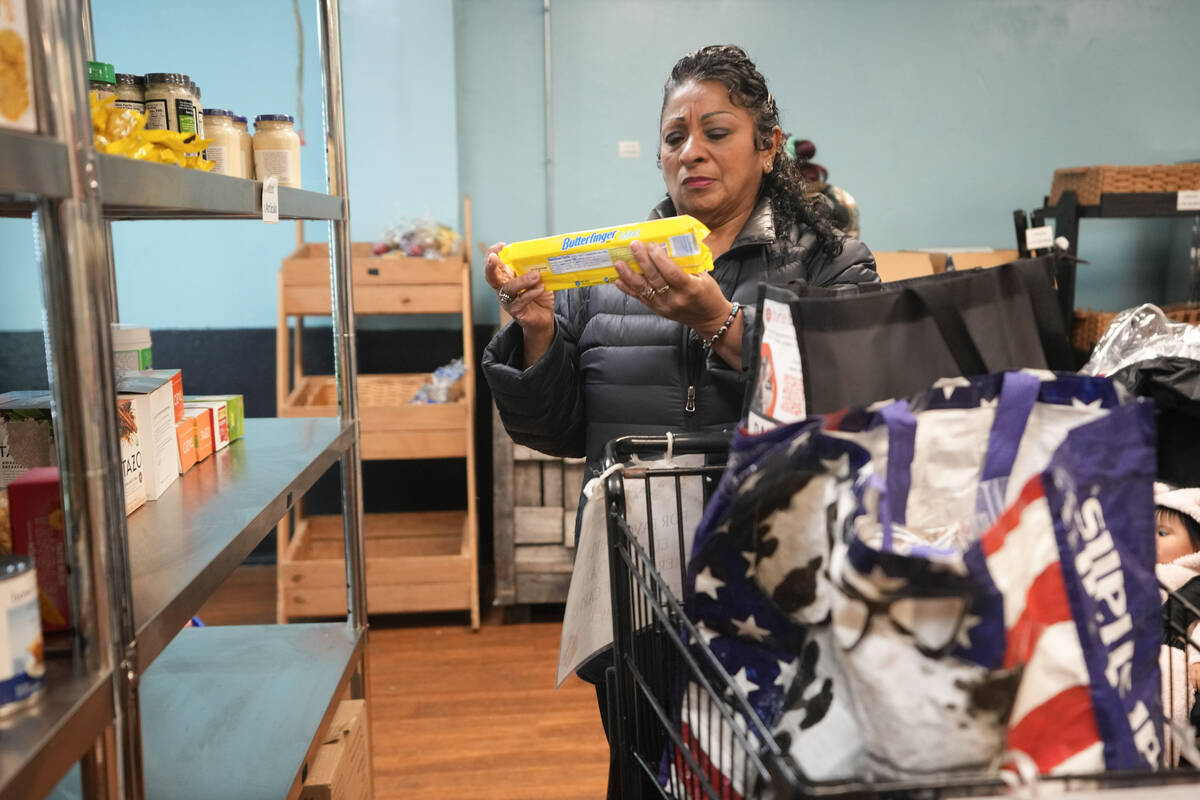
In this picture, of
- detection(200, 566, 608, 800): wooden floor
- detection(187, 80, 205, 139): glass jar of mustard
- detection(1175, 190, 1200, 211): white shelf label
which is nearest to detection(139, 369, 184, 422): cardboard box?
detection(187, 80, 205, 139): glass jar of mustard

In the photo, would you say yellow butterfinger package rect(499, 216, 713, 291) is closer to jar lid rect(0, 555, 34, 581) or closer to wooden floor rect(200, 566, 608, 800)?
jar lid rect(0, 555, 34, 581)

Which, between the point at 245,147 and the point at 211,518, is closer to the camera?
the point at 211,518

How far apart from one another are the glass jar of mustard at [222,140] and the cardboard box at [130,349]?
305mm

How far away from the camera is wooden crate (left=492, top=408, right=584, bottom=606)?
12.0 ft

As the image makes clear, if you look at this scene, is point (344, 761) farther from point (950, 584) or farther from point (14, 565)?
point (950, 584)

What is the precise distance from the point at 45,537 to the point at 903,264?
3.40 m

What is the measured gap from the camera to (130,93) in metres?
1.29

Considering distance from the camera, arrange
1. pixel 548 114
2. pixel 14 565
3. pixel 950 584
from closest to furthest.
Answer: pixel 950 584 < pixel 14 565 < pixel 548 114

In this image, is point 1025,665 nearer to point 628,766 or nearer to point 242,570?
point 628,766

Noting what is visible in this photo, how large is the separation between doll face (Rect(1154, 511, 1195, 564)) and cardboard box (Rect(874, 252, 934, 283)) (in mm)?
2045

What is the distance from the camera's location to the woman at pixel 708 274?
1591 millimetres

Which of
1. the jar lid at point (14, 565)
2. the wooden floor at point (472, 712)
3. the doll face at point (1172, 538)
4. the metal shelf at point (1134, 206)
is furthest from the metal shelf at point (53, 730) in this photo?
the metal shelf at point (1134, 206)

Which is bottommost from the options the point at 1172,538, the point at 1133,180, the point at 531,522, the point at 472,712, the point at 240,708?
the point at 472,712

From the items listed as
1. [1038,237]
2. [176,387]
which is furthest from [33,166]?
[1038,237]
